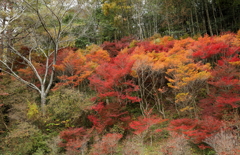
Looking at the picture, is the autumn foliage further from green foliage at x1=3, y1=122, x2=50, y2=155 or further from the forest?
green foliage at x1=3, y1=122, x2=50, y2=155

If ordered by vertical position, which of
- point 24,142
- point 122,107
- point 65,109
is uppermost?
point 65,109

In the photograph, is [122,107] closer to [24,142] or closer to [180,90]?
[180,90]

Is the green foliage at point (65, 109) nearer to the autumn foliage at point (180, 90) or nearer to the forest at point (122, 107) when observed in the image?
the forest at point (122, 107)

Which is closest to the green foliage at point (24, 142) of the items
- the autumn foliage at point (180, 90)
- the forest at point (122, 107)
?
the forest at point (122, 107)

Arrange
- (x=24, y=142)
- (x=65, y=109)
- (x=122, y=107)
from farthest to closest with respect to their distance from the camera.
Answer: (x=122, y=107), (x=65, y=109), (x=24, y=142)

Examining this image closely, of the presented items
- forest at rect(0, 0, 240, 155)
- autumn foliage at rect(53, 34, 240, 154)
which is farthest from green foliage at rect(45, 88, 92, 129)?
autumn foliage at rect(53, 34, 240, 154)

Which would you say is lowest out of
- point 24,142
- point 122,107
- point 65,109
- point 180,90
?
point 24,142

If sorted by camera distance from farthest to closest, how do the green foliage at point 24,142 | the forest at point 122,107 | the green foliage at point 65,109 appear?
the green foliage at point 65,109, the green foliage at point 24,142, the forest at point 122,107

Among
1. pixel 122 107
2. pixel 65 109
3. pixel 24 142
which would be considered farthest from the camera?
pixel 122 107

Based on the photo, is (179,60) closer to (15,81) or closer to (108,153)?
(108,153)

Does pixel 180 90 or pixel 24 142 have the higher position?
pixel 180 90

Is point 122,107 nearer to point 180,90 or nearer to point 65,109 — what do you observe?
point 65,109

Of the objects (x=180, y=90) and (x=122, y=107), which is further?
(x=122, y=107)

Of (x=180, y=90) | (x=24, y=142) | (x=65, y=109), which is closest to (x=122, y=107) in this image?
(x=65, y=109)
